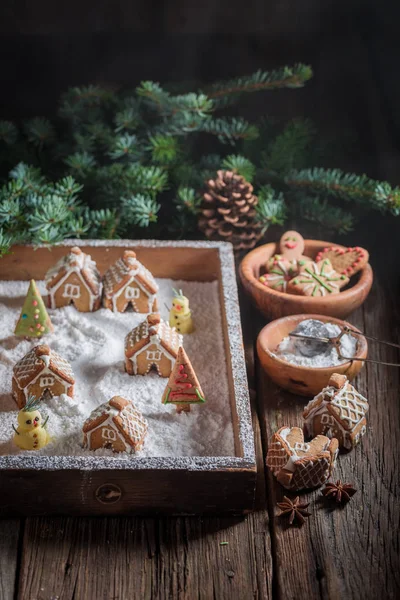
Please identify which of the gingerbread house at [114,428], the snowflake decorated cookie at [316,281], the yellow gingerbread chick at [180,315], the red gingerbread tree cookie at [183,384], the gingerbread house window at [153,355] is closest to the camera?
the gingerbread house at [114,428]

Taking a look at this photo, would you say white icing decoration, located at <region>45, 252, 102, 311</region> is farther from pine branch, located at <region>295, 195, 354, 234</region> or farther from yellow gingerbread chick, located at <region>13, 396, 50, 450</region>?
pine branch, located at <region>295, 195, 354, 234</region>

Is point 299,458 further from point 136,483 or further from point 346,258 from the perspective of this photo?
point 346,258

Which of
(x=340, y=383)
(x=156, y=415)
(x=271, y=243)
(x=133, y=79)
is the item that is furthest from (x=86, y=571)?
(x=133, y=79)

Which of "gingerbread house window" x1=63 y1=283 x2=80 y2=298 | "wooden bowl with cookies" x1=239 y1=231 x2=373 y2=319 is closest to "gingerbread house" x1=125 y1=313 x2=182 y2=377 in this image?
"gingerbread house window" x1=63 y1=283 x2=80 y2=298

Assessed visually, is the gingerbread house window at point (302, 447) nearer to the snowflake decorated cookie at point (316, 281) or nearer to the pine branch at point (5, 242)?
the snowflake decorated cookie at point (316, 281)

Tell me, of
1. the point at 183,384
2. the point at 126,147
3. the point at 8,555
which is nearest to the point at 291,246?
the point at 126,147

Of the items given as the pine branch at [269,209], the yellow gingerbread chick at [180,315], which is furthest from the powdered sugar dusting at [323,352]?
the pine branch at [269,209]
